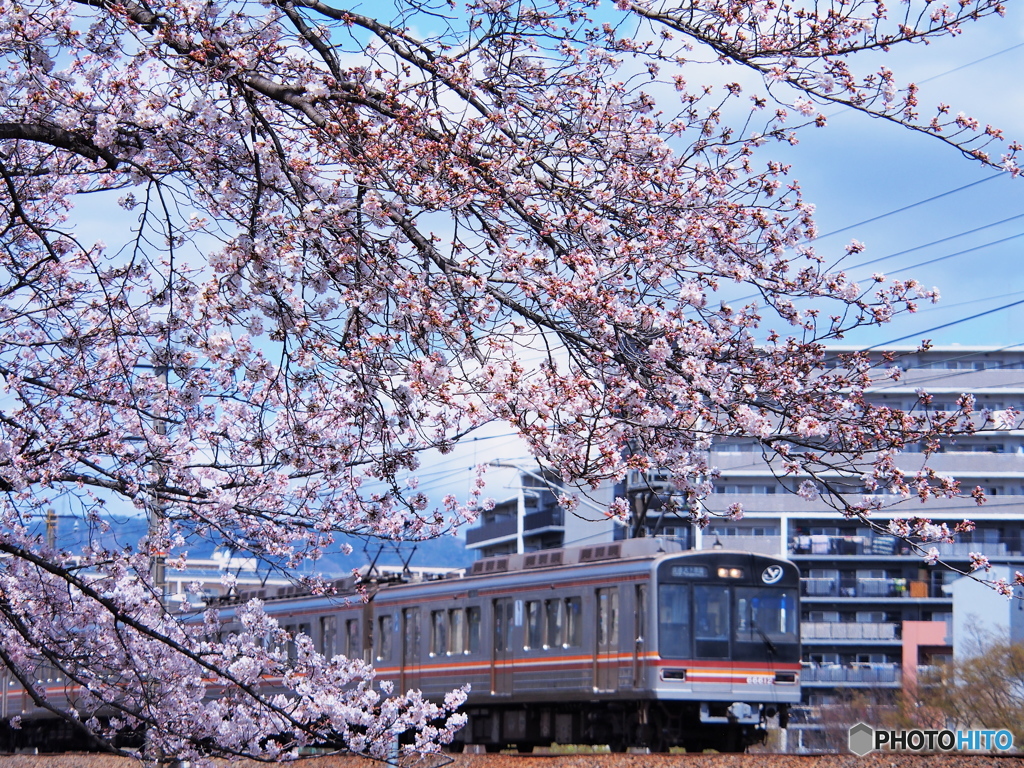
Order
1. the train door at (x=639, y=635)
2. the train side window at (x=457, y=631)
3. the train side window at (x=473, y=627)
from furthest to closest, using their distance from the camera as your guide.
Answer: the train side window at (x=457, y=631) → the train side window at (x=473, y=627) → the train door at (x=639, y=635)

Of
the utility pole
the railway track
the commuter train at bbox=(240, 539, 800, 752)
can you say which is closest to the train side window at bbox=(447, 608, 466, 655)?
the commuter train at bbox=(240, 539, 800, 752)

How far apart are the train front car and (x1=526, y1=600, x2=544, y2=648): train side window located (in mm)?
1749

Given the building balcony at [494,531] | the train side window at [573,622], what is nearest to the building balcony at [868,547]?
the building balcony at [494,531]

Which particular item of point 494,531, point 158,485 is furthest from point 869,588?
point 158,485

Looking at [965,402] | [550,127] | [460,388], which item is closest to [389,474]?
[460,388]

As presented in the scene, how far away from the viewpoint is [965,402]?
5953mm

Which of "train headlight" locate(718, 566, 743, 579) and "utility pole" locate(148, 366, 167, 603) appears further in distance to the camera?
"train headlight" locate(718, 566, 743, 579)

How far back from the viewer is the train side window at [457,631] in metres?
16.0

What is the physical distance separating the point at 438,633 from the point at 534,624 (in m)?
1.96

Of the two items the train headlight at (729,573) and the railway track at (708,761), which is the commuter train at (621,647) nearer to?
the train headlight at (729,573)

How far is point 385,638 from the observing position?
57.1ft

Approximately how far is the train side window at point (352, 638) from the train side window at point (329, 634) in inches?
9.3

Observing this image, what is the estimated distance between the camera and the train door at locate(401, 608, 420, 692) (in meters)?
16.7

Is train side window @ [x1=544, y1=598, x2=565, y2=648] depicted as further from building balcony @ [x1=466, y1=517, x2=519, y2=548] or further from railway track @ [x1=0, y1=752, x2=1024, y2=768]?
building balcony @ [x1=466, y1=517, x2=519, y2=548]
